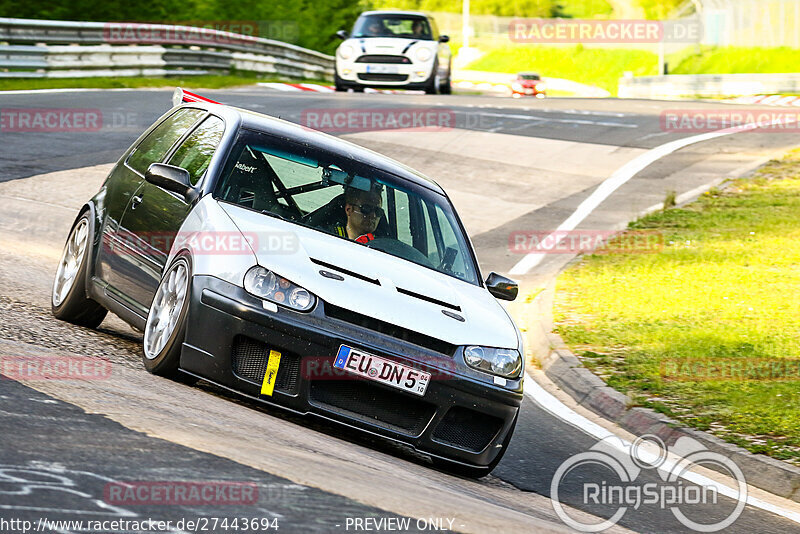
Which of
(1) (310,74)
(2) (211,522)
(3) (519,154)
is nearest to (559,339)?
(2) (211,522)

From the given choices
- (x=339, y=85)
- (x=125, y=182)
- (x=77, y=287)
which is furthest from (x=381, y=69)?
(x=77, y=287)

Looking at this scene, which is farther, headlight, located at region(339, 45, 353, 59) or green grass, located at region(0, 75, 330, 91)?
headlight, located at region(339, 45, 353, 59)

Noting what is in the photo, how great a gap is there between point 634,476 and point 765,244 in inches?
306

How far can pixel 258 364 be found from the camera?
19.2ft

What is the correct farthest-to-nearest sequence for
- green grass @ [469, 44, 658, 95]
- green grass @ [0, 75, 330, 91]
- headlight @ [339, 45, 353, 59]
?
green grass @ [469, 44, 658, 95]
headlight @ [339, 45, 353, 59]
green grass @ [0, 75, 330, 91]

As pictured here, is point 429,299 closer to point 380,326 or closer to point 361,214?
point 380,326

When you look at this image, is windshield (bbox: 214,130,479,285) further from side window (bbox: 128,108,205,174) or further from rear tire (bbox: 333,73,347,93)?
rear tire (bbox: 333,73,347,93)

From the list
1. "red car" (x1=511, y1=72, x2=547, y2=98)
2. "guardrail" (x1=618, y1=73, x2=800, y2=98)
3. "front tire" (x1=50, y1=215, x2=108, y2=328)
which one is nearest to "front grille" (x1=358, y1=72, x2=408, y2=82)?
"guardrail" (x1=618, y1=73, x2=800, y2=98)

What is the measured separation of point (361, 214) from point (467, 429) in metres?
1.60

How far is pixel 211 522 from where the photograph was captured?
13.0 ft

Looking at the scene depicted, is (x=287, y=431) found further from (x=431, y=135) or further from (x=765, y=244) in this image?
(x=431, y=135)

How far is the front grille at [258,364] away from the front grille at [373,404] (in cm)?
12

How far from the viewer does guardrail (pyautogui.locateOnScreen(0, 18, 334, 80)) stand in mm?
24797

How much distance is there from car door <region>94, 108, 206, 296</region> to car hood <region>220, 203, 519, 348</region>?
1.11 metres
